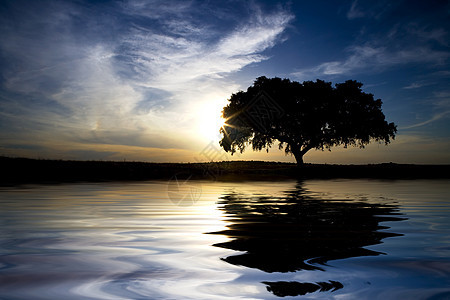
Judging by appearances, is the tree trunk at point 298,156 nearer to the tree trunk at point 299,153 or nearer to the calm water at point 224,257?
the tree trunk at point 299,153

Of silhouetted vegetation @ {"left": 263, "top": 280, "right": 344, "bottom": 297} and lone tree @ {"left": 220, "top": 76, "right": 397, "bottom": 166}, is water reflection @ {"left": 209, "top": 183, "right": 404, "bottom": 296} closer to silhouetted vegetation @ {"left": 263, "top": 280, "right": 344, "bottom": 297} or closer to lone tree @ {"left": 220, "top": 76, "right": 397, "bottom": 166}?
silhouetted vegetation @ {"left": 263, "top": 280, "right": 344, "bottom": 297}

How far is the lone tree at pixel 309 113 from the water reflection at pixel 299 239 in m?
31.1

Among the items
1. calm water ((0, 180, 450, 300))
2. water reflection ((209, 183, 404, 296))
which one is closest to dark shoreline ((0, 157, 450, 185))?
calm water ((0, 180, 450, 300))

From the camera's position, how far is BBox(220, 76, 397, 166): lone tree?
3659 centimetres

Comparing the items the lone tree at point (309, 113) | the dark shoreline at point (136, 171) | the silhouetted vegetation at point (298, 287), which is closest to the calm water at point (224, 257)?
the silhouetted vegetation at point (298, 287)

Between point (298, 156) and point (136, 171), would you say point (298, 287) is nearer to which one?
point (136, 171)

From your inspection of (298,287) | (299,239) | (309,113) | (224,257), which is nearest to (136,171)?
(309,113)

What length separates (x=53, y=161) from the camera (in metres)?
27.1

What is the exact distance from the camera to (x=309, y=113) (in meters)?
36.7

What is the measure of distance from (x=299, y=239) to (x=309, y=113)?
34307 mm

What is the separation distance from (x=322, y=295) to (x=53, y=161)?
95.8 ft

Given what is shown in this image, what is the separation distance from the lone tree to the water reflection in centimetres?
3109

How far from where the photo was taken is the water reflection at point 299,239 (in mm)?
2797

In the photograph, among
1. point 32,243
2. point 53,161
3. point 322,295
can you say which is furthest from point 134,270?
point 53,161
